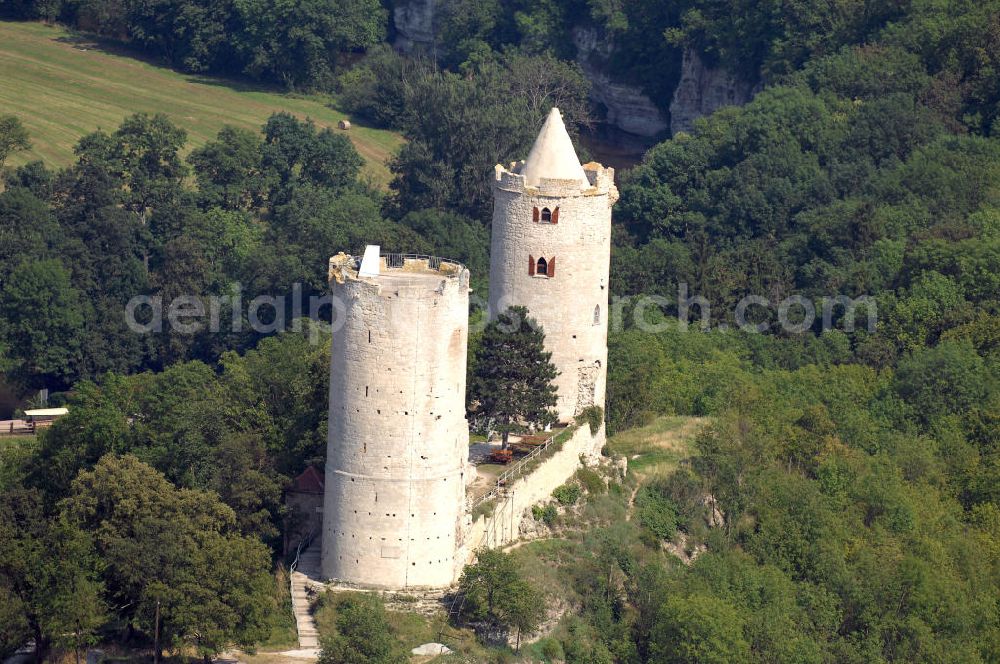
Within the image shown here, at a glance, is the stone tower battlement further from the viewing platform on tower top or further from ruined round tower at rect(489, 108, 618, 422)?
the viewing platform on tower top

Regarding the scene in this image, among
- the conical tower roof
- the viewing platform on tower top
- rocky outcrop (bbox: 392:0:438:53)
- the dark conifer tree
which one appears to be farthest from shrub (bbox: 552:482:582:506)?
rocky outcrop (bbox: 392:0:438:53)

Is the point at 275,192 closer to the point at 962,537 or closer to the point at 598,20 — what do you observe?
the point at 598,20

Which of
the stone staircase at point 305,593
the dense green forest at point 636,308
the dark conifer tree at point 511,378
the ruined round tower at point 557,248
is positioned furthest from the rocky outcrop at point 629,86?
the stone staircase at point 305,593

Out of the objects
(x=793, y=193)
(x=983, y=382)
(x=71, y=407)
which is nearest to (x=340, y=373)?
(x=71, y=407)

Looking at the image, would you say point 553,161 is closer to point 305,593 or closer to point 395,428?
point 395,428

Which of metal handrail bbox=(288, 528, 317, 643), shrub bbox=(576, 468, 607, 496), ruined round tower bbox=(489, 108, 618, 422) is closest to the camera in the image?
metal handrail bbox=(288, 528, 317, 643)
